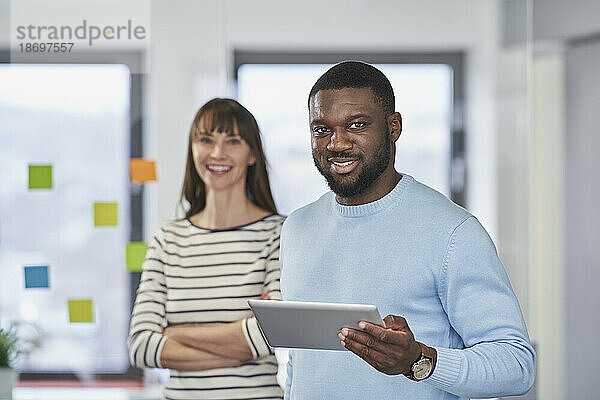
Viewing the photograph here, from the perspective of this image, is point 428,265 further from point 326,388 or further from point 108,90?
point 108,90

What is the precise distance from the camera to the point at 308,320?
1.37 m

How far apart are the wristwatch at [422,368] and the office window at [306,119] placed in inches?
54.2

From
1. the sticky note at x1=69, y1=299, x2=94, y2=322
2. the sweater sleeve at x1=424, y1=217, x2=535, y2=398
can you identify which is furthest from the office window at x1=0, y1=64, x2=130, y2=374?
the sweater sleeve at x1=424, y1=217, x2=535, y2=398

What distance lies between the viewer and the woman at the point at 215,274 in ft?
6.88

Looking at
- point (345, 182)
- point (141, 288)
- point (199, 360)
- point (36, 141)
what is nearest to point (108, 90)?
point (36, 141)

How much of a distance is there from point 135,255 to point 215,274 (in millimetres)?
397

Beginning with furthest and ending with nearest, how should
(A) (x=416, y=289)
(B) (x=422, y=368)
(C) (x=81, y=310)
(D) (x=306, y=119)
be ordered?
(D) (x=306, y=119)
(C) (x=81, y=310)
(A) (x=416, y=289)
(B) (x=422, y=368)

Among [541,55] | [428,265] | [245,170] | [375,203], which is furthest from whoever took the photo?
[541,55]

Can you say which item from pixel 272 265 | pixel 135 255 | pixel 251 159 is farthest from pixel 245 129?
pixel 135 255

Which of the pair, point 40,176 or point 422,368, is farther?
point 40,176

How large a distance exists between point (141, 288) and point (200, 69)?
2.34 ft

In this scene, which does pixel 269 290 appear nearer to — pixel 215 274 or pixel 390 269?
pixel 215 274

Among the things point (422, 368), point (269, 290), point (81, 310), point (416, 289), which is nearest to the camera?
point (422, 368)

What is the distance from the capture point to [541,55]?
316 centimetres
